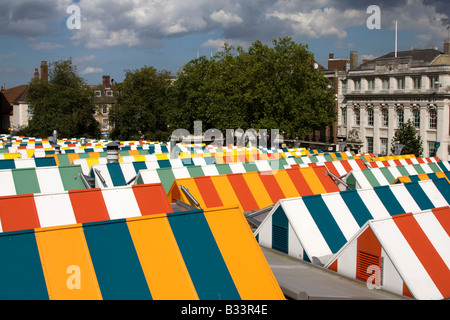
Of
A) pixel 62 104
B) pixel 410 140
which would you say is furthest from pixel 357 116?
pixel 62 104

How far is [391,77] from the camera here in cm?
5669

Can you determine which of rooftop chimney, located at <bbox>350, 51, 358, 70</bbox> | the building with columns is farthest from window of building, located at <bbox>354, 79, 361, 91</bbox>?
rooftop chimney, located at <bbox>350, 51, 358, 70</bbox>

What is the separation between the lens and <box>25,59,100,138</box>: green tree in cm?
6150

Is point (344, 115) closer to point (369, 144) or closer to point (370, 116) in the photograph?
point (370, 116)

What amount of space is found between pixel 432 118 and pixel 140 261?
52764 mm

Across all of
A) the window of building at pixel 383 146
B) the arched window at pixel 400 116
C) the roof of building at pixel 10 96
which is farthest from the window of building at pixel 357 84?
the roof of building at pixel 10 96

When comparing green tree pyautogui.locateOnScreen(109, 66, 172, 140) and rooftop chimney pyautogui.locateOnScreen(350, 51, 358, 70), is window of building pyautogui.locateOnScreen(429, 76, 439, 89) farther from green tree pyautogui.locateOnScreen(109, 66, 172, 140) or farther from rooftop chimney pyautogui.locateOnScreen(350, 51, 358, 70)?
green tree pyautogui.locateOnScreen(109, 66, 172, 140)

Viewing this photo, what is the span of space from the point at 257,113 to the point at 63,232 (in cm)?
4354

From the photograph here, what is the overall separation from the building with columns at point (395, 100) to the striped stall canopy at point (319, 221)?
45.3 metres

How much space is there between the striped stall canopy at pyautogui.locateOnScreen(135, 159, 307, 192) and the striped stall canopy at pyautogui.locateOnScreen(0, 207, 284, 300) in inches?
254

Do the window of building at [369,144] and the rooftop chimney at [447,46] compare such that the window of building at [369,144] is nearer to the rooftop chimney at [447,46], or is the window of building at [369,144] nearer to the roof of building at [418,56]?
the roof of building at [418,56]

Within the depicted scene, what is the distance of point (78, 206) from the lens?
7926 mm
